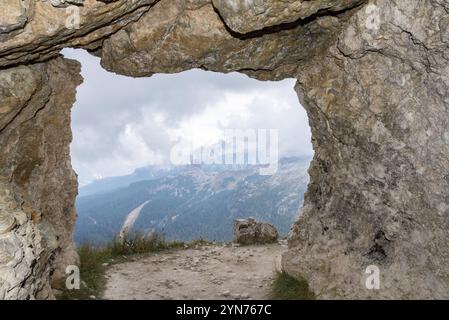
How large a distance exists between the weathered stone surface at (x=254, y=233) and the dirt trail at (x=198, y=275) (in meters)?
1.11

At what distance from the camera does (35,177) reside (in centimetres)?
858

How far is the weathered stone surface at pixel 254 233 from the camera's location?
1628 cm

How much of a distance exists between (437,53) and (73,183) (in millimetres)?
9325

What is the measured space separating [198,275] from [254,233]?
218 inches

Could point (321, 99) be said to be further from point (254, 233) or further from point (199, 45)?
point (254, 233)

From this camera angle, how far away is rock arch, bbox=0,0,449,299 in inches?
235

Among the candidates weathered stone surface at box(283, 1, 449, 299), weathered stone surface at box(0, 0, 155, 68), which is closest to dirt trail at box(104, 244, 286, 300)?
weathered stone surface at box(283, 1, 449, 299)

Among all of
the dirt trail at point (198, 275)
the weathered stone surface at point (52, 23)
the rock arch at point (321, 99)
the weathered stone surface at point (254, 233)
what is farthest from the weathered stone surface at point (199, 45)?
the weathered stone surface at point (254, 233)

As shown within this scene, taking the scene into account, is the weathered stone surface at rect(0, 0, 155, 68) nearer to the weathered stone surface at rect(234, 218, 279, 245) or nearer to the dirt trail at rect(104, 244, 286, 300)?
the dirt trail at rect(104, 244, 286, 300)

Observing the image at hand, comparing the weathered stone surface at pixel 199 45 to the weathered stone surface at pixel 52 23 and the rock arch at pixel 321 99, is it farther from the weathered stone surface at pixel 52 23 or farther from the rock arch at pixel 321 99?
the weathered stone surface at pixel 52 23

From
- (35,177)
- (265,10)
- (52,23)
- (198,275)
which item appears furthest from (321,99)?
(35,177)

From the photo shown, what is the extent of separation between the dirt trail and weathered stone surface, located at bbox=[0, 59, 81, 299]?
1871 millimetres

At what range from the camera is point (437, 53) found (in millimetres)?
6020

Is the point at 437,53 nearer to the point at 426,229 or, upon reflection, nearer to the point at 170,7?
the point at 426,229
